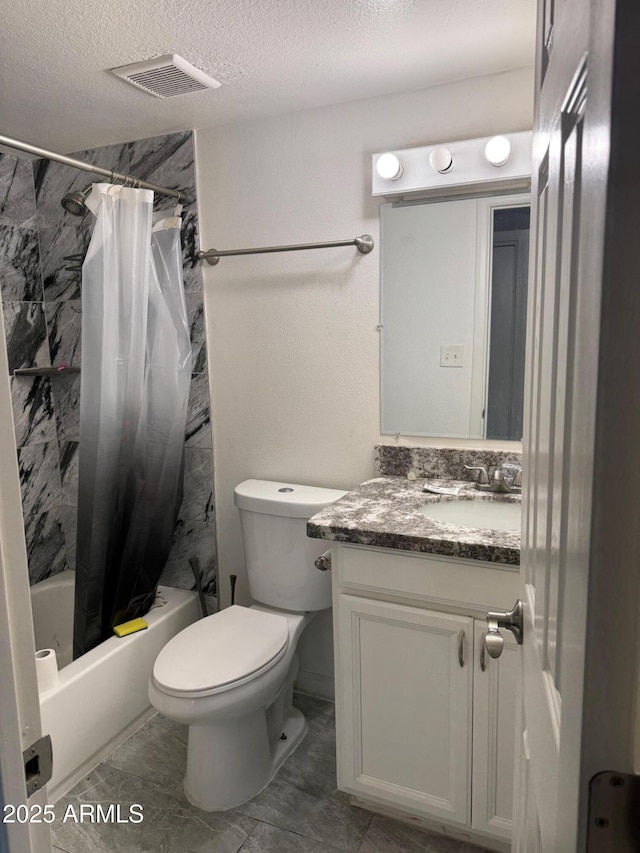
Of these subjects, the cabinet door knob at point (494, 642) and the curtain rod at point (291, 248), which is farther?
the curtain rod at point (291, 248)

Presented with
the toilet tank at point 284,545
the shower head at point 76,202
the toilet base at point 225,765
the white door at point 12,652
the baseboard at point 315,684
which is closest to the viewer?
the white door at point 12,652

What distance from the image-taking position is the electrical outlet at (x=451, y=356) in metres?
2.01

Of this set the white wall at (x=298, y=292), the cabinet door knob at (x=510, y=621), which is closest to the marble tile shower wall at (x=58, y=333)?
the white wall at (x=298, y=292)

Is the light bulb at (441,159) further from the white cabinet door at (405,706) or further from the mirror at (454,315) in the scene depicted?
the white cabinet door at (405,706)

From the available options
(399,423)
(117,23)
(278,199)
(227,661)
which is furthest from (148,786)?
(117,23)

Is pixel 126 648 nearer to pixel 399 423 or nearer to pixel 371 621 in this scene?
pixel 371 621

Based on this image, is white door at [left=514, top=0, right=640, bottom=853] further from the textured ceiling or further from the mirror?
the mirror

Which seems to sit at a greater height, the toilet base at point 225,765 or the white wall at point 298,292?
the white wall at point 298,292

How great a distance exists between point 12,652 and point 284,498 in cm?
144

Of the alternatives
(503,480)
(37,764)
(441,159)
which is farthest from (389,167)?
(37,764)

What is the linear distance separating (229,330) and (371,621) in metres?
1.26

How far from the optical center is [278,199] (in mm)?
2223

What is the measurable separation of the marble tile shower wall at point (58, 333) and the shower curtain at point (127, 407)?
0.15 meters

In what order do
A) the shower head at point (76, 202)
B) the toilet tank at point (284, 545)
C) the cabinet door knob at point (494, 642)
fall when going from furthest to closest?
the toilet tank at point (284, 545) → the shower head at point (76, 202) → the cabinet door knob at point (494, 642)
